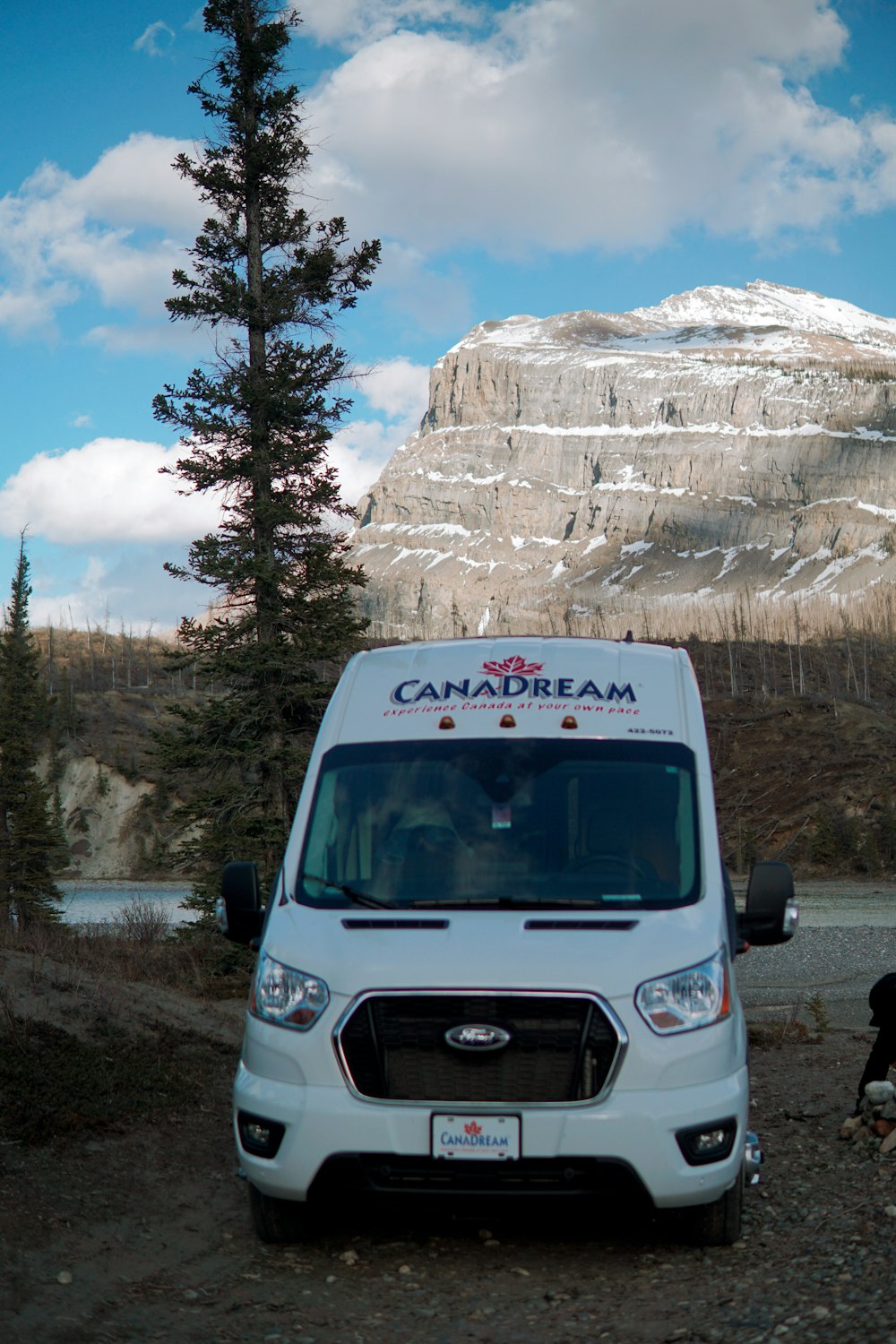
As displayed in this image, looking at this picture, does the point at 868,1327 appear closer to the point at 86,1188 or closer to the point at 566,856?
the point at 566,856

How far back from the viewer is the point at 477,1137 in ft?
17.0

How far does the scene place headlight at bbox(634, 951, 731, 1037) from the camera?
5215 millimetres

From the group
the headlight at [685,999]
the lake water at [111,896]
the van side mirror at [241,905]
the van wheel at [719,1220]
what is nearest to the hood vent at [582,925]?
the headlight at [685,999]

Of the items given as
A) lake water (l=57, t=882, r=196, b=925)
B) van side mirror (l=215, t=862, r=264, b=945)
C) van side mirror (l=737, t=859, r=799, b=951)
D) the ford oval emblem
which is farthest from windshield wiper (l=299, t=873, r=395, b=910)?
lake water (l=57, t=882, r=196, b=925)

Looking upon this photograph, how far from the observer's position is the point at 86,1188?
6672 millimetres

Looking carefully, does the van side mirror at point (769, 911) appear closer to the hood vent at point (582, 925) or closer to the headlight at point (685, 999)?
the headlight at point (685, 999)

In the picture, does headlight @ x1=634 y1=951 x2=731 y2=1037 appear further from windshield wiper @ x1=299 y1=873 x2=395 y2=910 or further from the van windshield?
windshield wiper @ x1=299 y1=873 x2=395 y2=910

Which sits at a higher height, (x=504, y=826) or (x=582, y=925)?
(x=504, y=826)

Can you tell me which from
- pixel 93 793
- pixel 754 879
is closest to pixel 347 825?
pixel 754 879

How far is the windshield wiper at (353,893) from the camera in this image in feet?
19.1

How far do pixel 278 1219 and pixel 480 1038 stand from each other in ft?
4.61

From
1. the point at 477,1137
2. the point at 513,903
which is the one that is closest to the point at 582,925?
the point at 513,903

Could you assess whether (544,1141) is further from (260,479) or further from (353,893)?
(260,479)

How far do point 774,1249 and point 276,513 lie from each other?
54.5 ft
